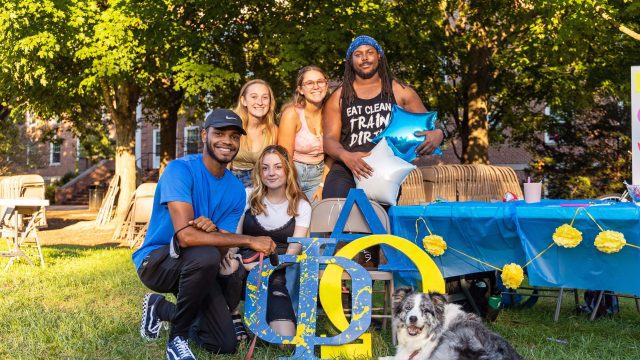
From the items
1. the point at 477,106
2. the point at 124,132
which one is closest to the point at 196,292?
the point at 477,106

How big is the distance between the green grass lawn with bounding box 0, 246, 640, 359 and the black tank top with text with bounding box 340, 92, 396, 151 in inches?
57.4

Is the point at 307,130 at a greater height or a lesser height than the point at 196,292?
greater

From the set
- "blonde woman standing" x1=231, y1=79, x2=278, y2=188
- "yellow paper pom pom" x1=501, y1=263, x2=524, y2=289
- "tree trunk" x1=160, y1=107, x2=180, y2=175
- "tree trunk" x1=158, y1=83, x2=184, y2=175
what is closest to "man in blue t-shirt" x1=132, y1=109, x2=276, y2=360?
"blonde woman standing" x1=231, y1=79, x2=278, y2=188

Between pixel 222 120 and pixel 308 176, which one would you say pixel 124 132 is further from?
pixel 222 120

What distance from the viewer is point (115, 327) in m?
4.90

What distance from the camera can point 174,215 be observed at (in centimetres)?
386

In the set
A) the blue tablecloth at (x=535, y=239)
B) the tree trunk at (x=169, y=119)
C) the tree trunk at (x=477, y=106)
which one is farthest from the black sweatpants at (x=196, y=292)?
the tree trunk at (x=169, y=119)

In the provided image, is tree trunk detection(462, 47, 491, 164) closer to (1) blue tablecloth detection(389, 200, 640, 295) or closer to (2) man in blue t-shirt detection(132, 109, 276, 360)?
(1) blue tablecloth detection(389, 200, 640, 295)

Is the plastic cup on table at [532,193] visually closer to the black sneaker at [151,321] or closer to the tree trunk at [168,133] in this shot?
the black sneaker at [151,321]

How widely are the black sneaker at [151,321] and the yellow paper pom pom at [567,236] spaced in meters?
2.70

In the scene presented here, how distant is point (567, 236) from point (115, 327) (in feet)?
10.9

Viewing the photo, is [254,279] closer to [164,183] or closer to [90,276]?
[164,183]

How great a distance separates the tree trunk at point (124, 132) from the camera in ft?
51.2

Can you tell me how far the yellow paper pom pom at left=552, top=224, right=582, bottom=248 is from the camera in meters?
3.76
